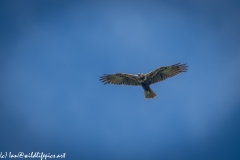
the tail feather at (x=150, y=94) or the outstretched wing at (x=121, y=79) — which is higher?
the outstretched wing at (x=121, y=79)

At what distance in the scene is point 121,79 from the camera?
939 inches

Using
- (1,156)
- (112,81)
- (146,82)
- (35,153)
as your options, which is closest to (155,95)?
(146,82)

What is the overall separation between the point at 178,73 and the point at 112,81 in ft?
14.1

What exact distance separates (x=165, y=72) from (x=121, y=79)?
2.87m

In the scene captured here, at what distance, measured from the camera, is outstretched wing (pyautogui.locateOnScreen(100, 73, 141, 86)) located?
921 inches

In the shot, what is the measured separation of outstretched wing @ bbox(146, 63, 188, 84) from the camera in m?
23.0

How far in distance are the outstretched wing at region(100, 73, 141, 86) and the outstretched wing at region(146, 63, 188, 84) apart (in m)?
0.96

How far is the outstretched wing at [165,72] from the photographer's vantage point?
23.0 meters

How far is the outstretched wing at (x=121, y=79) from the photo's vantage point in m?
23.4

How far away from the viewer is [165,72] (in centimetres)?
2323

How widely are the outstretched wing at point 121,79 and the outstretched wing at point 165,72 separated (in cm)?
96

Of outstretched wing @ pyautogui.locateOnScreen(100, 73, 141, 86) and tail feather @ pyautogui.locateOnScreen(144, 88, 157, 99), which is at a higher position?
outstretched wing @ pyautogui.locateOnScreen(100, 73, 141, 86)

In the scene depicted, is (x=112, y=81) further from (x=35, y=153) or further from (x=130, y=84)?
(x=35, y=153)

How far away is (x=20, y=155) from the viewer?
22859 mm
